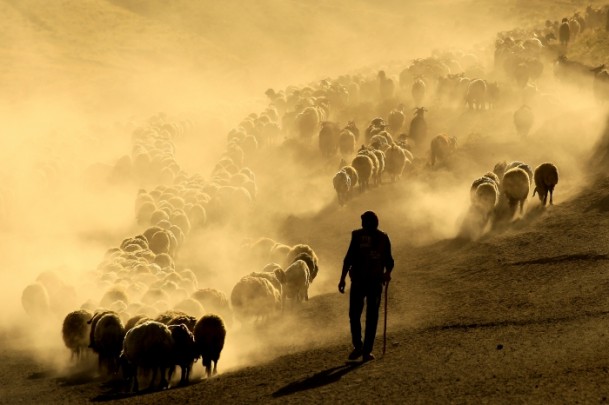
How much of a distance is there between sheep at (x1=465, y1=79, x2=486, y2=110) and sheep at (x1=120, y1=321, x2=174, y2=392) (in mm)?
28527

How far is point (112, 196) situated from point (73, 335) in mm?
19356

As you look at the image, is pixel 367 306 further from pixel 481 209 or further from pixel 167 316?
pixel 481 209

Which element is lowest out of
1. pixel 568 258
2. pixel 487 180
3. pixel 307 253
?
pixel 568 258

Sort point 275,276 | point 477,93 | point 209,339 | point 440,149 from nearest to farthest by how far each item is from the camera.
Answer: point 209,339 → point 275,276 → point 440,149 → point 477,93

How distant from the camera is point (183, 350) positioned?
14.3 meters

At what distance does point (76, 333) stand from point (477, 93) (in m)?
27.3

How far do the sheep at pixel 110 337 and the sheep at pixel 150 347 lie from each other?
162cm

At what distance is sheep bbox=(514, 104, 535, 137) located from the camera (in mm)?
33094

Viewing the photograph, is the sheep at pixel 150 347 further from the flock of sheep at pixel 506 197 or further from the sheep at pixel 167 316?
the flock of sheep at pixel 506 197

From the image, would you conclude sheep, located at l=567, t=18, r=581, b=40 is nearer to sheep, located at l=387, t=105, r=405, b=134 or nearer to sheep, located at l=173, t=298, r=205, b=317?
sheep, located at l=387, t=105, r=405, b=134

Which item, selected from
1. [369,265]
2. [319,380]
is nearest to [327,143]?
[369,265]

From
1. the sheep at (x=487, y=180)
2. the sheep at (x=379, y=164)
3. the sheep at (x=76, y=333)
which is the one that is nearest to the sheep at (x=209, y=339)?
the sheep at (x=76, y=333)

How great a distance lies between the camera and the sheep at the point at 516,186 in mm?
23750

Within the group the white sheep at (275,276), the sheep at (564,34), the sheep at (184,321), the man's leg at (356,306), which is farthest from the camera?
the sheep at (564,34)
